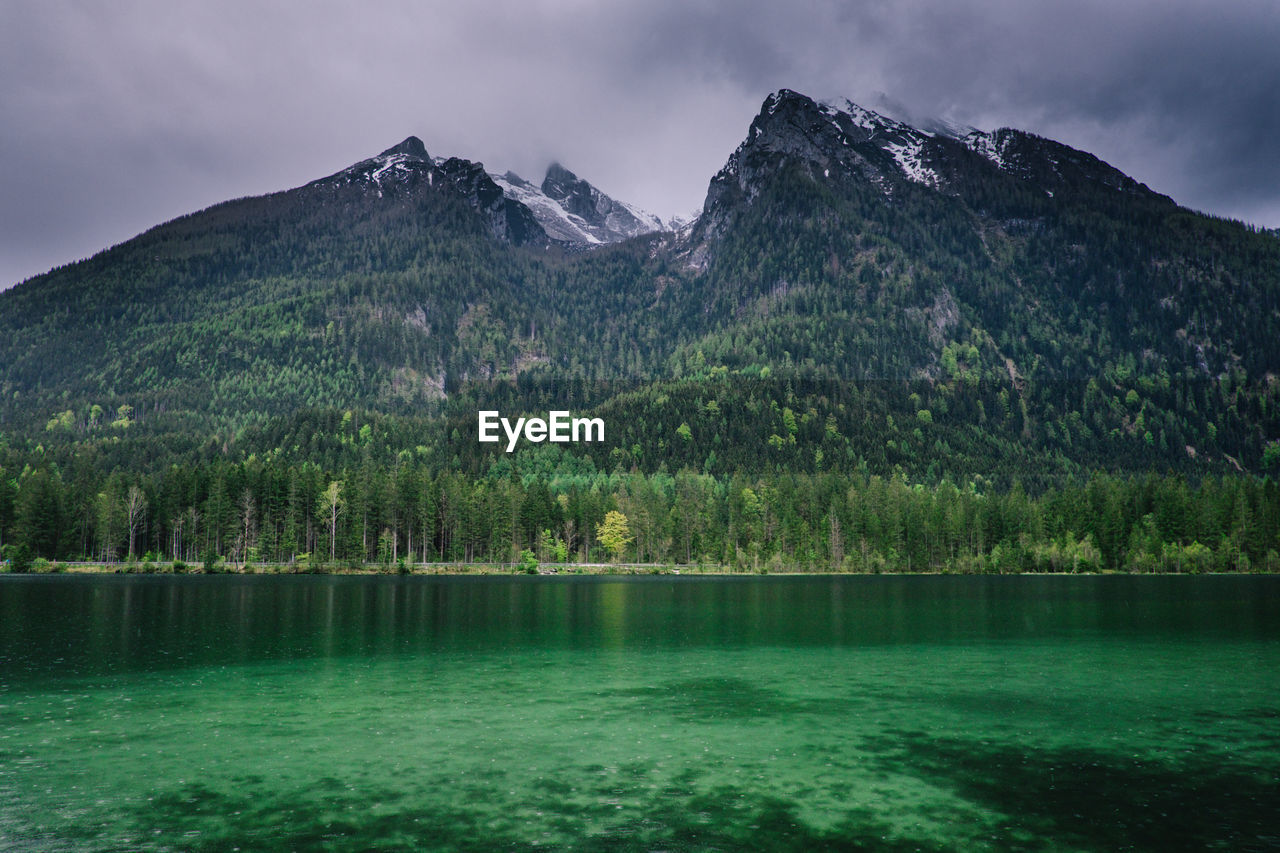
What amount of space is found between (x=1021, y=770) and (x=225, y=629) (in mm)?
51834

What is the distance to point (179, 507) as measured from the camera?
15000 centimetres

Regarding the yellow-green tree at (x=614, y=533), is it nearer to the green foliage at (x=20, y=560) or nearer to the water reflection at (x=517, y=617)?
the water reflection at (x=517, y=617)

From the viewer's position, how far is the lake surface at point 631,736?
66.1 feet

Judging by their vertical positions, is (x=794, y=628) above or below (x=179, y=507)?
below

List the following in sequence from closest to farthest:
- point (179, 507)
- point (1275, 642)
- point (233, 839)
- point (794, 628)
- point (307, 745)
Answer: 1. point (233, 839)
2. point (307, 745)
3. point (1275, 642)
4. point (794, 628)
5. point (179, 507)

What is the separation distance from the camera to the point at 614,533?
170 meters

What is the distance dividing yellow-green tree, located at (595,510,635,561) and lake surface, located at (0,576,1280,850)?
345ft

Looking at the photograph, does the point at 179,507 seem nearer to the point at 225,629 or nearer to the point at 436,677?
the point at 225,629

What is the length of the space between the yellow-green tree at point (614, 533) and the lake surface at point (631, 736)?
10514 centimetres

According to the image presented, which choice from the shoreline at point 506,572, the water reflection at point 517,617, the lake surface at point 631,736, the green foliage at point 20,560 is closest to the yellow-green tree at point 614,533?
the shoreline at point 506,572

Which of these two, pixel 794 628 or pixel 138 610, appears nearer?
pixel 794 628

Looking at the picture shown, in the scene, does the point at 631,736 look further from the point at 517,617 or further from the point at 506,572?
the point at 506,572

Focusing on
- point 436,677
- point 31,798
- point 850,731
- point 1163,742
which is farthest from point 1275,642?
point 31,798

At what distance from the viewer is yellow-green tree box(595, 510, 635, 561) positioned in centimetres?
16825
